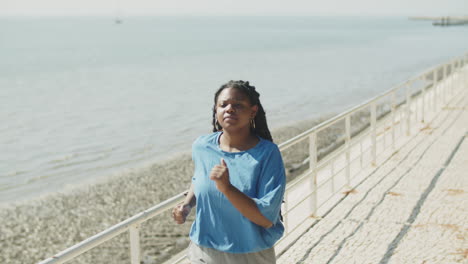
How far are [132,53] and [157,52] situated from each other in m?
3.36

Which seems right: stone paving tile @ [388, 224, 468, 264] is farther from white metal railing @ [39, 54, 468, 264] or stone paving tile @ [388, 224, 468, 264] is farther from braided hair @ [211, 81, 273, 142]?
braided hair @ [211, 81, 273, 142]

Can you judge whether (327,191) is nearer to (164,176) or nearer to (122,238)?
(122,238)

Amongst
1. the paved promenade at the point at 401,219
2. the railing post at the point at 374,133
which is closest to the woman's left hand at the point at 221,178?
the paved promenade at the point at 401,219

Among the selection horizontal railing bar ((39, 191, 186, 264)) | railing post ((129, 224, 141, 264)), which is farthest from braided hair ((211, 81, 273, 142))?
railing post ((129, 224, 141, 264))

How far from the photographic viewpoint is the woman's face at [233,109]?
2488 mm

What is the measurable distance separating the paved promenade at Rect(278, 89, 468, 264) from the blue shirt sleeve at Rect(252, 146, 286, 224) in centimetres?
294

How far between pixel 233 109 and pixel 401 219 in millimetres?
4083

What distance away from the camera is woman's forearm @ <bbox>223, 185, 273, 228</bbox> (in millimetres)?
2205

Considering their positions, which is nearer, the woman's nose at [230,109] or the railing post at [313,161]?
the woman's nose at [230,109]

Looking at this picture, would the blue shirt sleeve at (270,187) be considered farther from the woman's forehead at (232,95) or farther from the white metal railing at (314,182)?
the white metal railing at (314,182)

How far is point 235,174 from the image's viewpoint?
2357 mm

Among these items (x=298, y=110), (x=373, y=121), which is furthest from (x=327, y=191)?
(x=298, y=110)

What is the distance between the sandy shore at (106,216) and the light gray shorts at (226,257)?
7278mm

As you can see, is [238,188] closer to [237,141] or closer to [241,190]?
[241,190]
